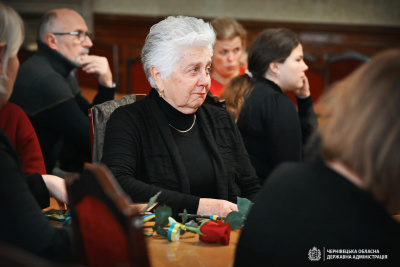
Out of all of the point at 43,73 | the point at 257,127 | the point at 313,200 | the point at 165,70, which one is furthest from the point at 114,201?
the point at 43,73

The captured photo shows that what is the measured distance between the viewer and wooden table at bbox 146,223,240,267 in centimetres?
134

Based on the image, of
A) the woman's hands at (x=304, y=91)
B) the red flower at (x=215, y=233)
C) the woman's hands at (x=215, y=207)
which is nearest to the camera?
the red flower at (x=215, y=233)

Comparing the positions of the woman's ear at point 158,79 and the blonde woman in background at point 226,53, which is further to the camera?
the blonde woman in background at point 226,53

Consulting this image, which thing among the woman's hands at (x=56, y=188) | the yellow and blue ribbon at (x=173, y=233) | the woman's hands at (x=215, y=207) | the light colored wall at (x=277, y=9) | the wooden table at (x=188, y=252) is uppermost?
the light colored wall at (x=277, y=9)

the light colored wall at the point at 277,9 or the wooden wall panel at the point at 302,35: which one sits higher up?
the light colored wall at the point at 277,9

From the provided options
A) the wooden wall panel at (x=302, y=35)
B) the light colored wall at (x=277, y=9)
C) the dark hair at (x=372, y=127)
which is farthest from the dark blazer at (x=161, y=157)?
the light colored wall at (x=277, y=9)

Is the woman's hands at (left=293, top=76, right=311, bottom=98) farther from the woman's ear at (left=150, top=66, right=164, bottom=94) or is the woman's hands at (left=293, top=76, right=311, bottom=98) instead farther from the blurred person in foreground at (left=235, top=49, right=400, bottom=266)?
the blurred person in foreground at (left=235, top=49, right=400, bottom=266)

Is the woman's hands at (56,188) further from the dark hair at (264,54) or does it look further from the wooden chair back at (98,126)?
the dark hair at (264,54)

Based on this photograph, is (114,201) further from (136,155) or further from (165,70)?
(165,70)

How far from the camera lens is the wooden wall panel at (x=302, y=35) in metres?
6.22

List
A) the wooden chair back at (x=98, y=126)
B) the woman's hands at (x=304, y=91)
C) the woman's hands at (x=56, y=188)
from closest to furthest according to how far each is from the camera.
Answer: the woman's hands at (x=56, y=188)
the wooden chair back at (x=98, y=126)
the woman's hands at (x=304, y=91)

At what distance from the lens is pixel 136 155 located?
204cm

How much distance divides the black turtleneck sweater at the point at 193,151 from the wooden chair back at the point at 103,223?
1.02 m

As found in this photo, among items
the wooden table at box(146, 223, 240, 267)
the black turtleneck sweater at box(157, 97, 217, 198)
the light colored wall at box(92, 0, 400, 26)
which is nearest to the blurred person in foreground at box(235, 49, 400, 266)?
the wooden table at box(146, 223, 240, 267)
